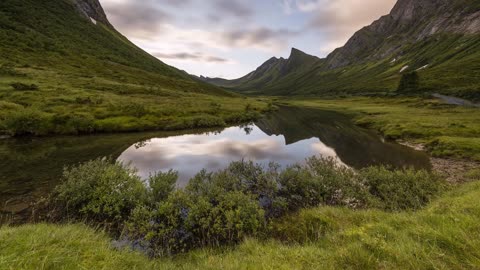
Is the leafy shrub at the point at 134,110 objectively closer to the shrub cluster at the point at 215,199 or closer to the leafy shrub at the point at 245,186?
the shrub cluster at the point at 215,199

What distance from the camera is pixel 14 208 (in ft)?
55.4

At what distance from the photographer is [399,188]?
16719 millimetres

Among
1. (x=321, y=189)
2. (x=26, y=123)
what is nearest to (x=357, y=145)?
(x=321, y=189)

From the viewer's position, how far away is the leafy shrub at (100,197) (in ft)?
47.2

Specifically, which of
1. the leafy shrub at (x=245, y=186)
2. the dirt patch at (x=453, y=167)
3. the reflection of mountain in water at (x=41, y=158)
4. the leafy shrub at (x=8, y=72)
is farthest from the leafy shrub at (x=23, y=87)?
the dirt patch at (x=453, y=167)

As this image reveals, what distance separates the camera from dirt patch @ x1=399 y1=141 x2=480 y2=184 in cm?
2477

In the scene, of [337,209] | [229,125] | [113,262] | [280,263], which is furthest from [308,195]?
[229,125]

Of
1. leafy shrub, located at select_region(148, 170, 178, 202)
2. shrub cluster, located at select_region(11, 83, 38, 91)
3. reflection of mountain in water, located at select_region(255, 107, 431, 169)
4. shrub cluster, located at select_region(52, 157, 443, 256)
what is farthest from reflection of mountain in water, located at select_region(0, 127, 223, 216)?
shrub cluster, located at select_region(11, 83, 38, 91)

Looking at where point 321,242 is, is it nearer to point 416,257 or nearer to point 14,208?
point 416,257

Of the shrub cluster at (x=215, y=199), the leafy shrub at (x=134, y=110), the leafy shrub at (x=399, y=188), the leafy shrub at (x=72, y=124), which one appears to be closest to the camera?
the shrub cluster at (x=215, y=199)

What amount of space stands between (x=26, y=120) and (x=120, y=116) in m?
16.1

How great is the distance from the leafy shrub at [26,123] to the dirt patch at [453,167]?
56052 mm

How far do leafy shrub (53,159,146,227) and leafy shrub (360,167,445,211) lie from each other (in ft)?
48.5

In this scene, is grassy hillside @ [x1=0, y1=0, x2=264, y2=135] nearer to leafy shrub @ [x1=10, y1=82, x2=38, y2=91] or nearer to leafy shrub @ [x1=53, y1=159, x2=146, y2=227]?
leafy shrub @ [x1=10, y1=82, x2=38, y2=91]
